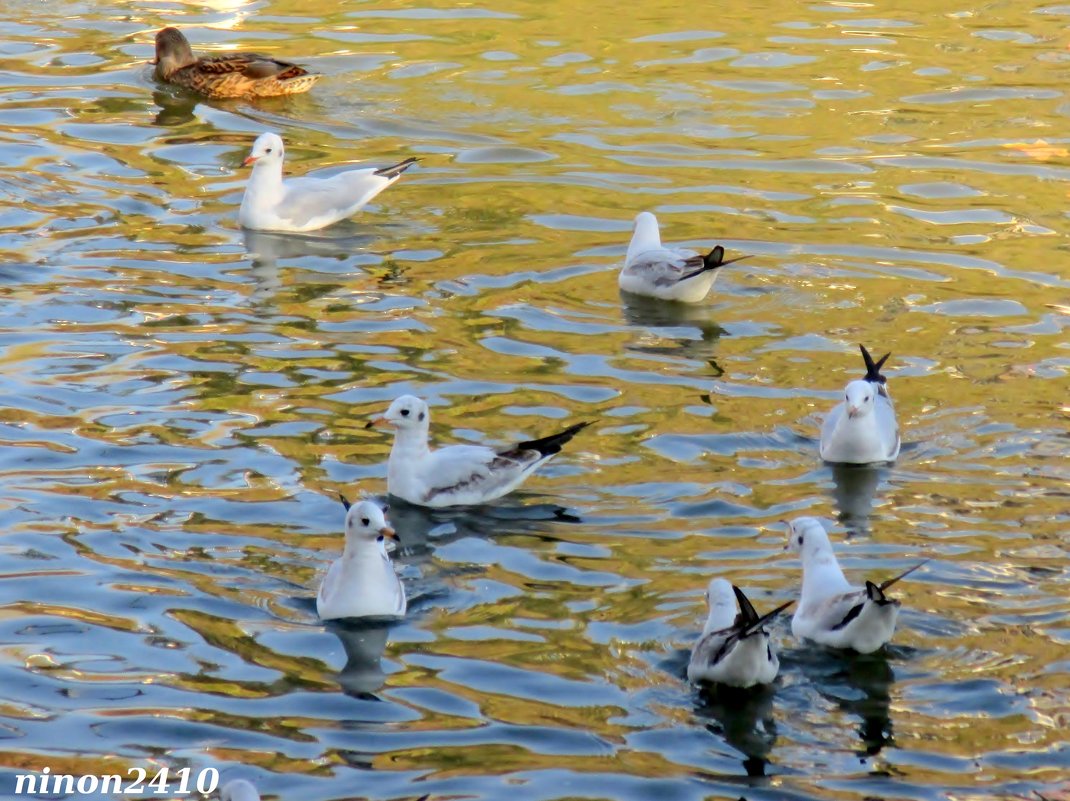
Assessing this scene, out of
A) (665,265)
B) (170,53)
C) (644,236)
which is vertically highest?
(170,53)

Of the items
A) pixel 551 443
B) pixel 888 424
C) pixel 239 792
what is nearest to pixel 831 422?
pixel 888 424

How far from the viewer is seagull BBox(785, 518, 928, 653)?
340 inches

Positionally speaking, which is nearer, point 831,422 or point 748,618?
point 748,618

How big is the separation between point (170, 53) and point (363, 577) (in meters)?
12.5

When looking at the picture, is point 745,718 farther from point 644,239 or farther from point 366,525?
point 644,239

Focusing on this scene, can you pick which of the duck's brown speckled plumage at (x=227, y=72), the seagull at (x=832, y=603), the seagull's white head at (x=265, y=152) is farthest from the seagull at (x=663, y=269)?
the duck's brown speckled plumage at (x=227, y=72)

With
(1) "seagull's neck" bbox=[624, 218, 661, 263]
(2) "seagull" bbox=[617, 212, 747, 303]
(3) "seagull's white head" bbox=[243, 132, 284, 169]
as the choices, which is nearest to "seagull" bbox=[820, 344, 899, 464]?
(2) "seagull" bbox=[617, 212, 747, 303]

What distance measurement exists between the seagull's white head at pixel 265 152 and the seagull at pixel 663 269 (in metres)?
3.41

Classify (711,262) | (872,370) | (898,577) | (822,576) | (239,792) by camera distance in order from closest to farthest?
(239,792) < (898,577) < (822,576) < (872,370) < (711,262)

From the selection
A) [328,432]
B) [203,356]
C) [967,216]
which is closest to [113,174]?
[203,356]

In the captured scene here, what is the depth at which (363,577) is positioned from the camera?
364 inches

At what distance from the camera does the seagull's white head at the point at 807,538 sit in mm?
9336

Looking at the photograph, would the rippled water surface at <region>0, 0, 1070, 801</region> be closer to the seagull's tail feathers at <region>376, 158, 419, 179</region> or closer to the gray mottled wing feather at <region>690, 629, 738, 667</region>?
the gray mottled wing feather at <region>690, 629, 738, 667</region>

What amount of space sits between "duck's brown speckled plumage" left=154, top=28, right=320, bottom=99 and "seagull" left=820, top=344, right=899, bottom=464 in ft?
32.1
